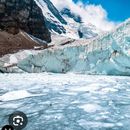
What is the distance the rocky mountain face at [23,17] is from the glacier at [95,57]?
5570 cm

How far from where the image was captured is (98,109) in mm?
8539

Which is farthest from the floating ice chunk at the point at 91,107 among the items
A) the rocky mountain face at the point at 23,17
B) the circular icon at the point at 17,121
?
the rocky mountain face at the point at 23,17

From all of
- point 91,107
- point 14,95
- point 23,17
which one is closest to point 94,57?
point 14,95

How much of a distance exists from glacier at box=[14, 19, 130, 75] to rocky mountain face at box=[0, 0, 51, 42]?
55.7 metres

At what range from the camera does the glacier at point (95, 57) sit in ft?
67.3

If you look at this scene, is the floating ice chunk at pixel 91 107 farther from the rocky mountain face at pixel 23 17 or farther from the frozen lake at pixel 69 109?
the rocky mountain face at pixel 23 17

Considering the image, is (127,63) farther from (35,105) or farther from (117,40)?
(35,105)

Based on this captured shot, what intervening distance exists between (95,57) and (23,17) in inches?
2726

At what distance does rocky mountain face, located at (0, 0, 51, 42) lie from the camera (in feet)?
270

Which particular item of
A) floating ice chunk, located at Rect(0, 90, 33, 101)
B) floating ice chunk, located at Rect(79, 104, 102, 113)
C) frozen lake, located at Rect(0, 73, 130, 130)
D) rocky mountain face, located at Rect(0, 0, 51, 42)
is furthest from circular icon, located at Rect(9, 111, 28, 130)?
rocky mountain face, located at Rect(0, 0, 51, 42)

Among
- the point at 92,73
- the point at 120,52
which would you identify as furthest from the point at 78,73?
the point at 120,52

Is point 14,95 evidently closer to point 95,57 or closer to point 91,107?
point 91,107

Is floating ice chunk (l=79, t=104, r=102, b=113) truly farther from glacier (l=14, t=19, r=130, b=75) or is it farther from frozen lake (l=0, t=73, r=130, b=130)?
glacier (l=14, t=19, r=130, b=75)

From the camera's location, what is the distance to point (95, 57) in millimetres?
21250
